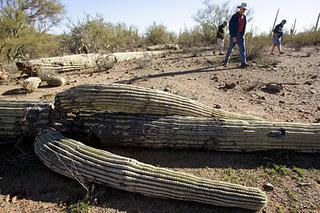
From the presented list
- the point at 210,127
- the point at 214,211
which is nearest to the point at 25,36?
the point at 210,127

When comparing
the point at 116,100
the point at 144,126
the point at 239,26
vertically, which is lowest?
the point at 144,126

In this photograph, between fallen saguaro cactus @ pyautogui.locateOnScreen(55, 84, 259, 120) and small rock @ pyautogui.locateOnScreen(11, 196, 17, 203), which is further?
fallen saguaro cactus @ pyautogui.locateOnScreen(55, 84, 259, 120)

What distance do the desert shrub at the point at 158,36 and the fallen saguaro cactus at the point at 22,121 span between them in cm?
1806

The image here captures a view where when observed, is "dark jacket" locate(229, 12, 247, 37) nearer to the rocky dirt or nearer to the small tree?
the rocky dirt

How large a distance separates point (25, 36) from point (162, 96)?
41.5 ft

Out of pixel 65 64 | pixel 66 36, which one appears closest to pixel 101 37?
pixel 66 36

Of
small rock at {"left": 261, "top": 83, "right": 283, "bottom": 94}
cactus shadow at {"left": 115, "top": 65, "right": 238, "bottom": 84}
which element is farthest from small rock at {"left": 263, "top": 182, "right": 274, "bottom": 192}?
cactus shadow at {"left": 115, "top": 65, "right": 238, "bottom": 84}

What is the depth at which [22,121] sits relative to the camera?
384cm

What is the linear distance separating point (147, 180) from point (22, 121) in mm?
1840

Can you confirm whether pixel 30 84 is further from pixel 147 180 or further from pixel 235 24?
pixel 235 24

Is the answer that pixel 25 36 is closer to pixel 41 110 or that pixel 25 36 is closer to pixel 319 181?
pixel 41 110

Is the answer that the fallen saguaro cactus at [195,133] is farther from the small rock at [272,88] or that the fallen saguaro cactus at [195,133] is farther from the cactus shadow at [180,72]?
the cactus shadow at [180,72]

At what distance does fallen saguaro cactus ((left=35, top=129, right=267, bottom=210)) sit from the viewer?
9.84 feet

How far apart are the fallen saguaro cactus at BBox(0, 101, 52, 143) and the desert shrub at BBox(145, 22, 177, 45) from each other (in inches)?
711
